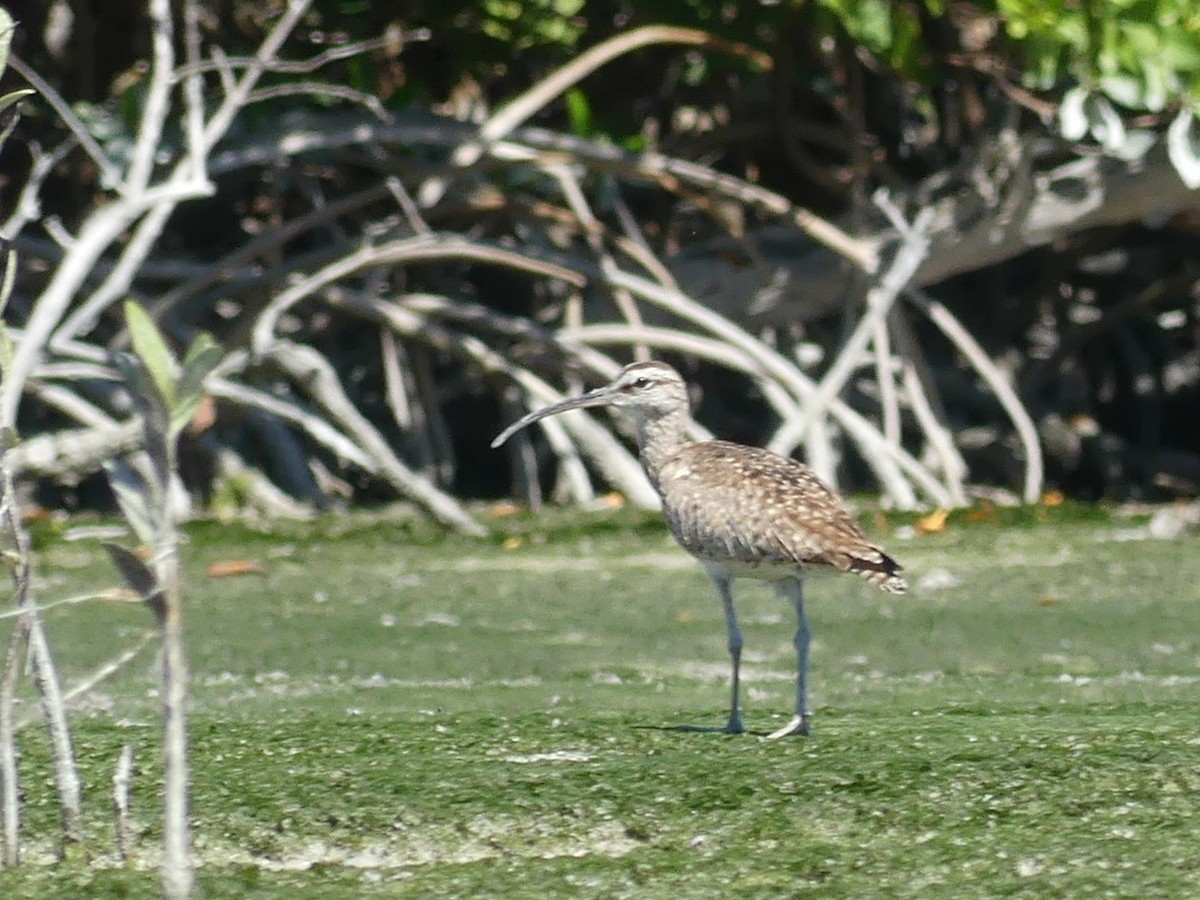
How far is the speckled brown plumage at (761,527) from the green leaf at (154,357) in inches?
68.1

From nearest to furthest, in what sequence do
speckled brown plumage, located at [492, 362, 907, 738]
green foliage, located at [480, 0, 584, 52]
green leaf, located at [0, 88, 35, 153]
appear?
green leaf, located at [0, 88, 35, 153]
speckled brown plumage, located at [492, 362, 907, 738]
green foliage, located at [480, 0, 584, 52]

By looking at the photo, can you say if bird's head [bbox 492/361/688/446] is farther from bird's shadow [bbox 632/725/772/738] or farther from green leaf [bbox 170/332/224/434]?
green leaf [bbox 170/332/224/434]

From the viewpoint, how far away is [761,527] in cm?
456

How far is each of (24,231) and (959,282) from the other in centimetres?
411

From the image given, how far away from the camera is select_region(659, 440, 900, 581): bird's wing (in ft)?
14.7

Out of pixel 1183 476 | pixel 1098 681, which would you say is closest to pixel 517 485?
pixel 1183 476

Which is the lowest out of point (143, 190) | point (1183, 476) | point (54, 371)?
point (1183, 476)

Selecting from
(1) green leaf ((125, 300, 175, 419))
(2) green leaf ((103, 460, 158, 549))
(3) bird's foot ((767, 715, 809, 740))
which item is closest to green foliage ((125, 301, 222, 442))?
(1) green leaf ((125, 300, 175, 419))

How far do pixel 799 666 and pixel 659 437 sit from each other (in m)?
1.01

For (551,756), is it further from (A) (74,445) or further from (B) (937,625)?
(A) (74,445)

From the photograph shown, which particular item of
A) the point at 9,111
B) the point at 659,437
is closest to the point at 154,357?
the point at 9,111

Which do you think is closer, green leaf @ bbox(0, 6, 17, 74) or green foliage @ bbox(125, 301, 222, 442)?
A: green foliage @ bbox(125, 301, 222, 442)

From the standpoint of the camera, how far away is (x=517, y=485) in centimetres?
985

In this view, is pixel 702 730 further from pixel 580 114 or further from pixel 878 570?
pixel 580 114
